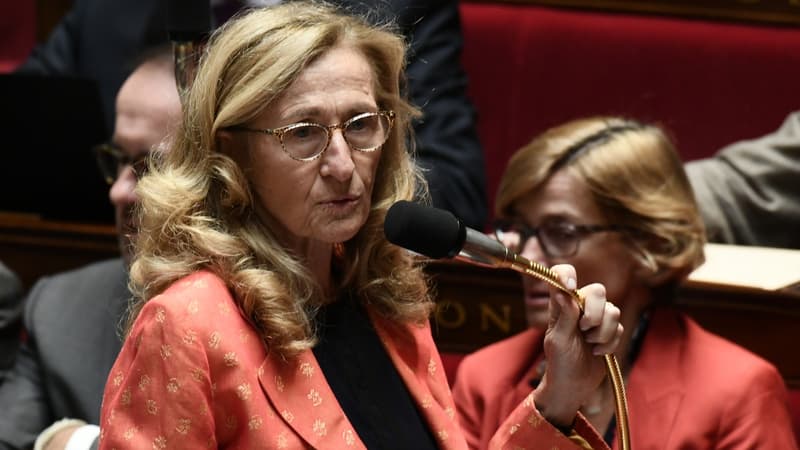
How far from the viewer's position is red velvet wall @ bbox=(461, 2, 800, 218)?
7.71ft

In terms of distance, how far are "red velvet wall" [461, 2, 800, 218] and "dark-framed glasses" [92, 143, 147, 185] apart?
0.82m

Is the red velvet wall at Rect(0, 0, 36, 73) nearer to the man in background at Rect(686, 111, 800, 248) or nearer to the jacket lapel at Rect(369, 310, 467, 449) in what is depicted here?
the man in background at Rect(686, 111, 800, 248)

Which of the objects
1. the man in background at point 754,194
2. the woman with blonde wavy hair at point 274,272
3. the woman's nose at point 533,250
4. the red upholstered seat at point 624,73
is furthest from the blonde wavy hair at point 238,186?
the red upholstered seat at point 624,73

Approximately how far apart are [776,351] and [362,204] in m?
0.84

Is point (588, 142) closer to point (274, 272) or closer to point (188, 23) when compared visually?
point (188, 23)

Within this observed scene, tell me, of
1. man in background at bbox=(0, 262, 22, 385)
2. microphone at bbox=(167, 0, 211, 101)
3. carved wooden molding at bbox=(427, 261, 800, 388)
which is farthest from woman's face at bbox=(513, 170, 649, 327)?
man in background at bbox=(0, 262, 22, 385)

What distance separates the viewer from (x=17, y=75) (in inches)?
84.7

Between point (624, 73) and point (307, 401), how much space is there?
1.42 m

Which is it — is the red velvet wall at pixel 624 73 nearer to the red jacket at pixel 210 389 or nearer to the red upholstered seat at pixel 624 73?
the red upholstered seat at pixel 624 73

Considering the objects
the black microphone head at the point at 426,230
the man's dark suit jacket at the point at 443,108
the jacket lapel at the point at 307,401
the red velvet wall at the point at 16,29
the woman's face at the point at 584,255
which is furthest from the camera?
the red velvet wall at the point at 16,29

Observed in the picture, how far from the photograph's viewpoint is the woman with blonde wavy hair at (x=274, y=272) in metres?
1.06

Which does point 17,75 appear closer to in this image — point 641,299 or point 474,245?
point 641,299

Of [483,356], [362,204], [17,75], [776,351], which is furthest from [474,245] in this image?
[17,75]

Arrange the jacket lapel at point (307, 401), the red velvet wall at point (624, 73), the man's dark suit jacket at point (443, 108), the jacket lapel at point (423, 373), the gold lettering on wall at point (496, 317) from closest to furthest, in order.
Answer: the jacket lapel at point (307, 401) → the jacket lapel at point (423, 373) → the gold lettering on wall at point (496, 317) → the man's dark suit jacket at point (443, 108) → the red velvet wall at point (624, 73)
